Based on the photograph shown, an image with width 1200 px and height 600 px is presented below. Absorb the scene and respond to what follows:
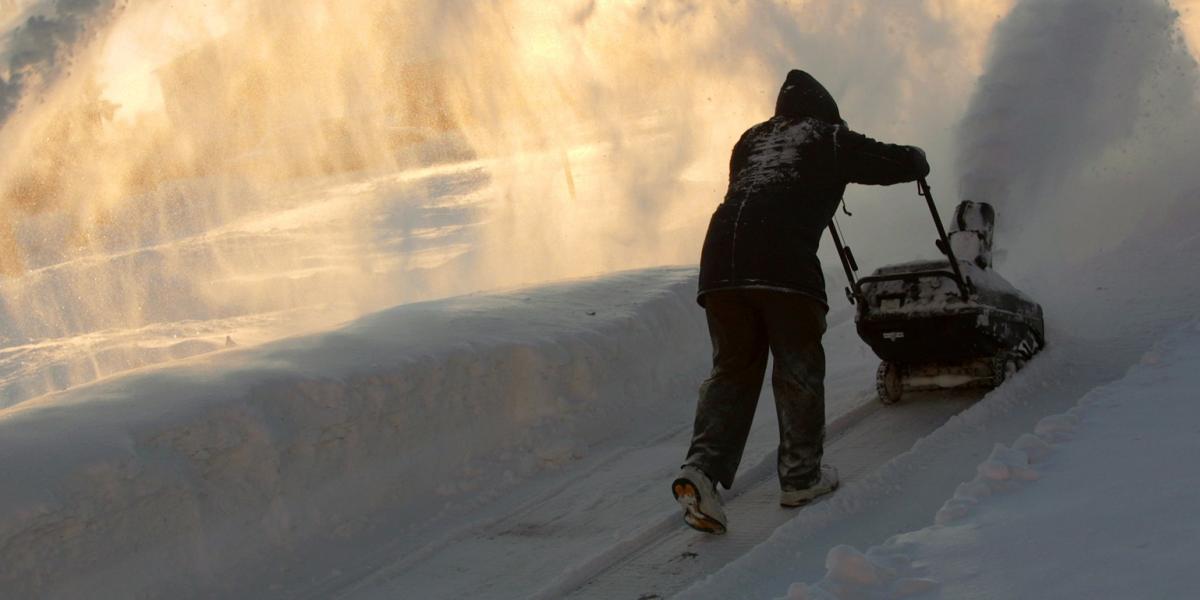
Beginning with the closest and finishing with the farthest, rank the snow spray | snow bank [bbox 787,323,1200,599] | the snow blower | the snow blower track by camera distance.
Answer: snow bank [bbox 787,323,1200,599] < the snow blower track < the snow blower < the snow spray

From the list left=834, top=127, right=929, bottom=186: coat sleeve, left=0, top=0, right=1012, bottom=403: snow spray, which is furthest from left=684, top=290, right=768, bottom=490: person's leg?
left=0, top=0, right=1012, bottom=403: snow spray

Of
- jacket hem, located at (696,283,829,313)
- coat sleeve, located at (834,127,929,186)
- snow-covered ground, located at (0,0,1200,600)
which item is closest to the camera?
snow-covered ground, located at (0,0,1200,600)

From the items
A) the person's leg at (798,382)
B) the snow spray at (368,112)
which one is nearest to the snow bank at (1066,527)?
the person's leg at (798,382)

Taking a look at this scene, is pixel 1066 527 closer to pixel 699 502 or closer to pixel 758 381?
pixel 699 502

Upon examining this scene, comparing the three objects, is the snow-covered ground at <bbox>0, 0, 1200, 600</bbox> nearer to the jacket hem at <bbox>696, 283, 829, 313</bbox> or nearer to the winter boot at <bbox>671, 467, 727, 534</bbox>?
the winter boot at <bbox>671, 467, 727, 534</bbox>

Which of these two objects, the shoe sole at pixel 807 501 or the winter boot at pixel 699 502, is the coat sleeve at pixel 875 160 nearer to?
the shoe sole at pixel 807 501

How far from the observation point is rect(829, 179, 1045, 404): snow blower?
5.66 m

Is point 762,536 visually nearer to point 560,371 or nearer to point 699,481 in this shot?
point 699,481

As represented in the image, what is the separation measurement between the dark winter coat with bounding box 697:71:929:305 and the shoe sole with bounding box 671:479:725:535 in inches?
31.8

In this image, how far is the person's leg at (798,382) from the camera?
15.1 ft

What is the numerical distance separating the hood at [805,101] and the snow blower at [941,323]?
763 mm

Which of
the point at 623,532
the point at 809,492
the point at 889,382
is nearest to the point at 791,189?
the point at 809,492

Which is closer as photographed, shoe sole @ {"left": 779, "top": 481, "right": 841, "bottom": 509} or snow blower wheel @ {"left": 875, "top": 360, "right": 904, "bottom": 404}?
shoe sole @ {"left": 779, "top": 481, "right": 841, "bottom": 509}

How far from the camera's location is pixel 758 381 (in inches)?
189
